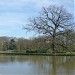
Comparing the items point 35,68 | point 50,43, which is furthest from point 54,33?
point 35,68

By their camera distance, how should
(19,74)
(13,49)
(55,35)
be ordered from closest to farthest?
(19,74) < (55,35) < (13,49)

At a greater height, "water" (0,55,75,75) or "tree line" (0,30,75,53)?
"tree line" (0,30,75,53)

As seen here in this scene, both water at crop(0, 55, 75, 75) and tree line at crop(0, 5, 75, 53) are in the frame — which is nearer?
water at crop(0, 55, 75, 75)

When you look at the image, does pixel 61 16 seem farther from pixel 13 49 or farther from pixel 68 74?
pixel 68 74

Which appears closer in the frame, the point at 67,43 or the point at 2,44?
the point at 67,43

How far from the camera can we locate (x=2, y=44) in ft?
114

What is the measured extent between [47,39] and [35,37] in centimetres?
150

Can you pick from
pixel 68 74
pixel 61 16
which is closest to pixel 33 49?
pixel 61 16

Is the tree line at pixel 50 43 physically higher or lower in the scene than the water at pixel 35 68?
higher

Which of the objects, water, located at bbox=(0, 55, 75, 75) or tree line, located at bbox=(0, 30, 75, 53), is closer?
water, located at bbox=(0, 55, 75, 75)

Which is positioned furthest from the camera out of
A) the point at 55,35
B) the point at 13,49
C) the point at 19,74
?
the point at 13,49

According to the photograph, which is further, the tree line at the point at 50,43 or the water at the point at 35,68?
the tree line at the point at 50,43

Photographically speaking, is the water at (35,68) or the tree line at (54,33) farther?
the tree line at (54,33)

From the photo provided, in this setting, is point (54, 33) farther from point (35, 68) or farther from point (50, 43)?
point (35, 68)
